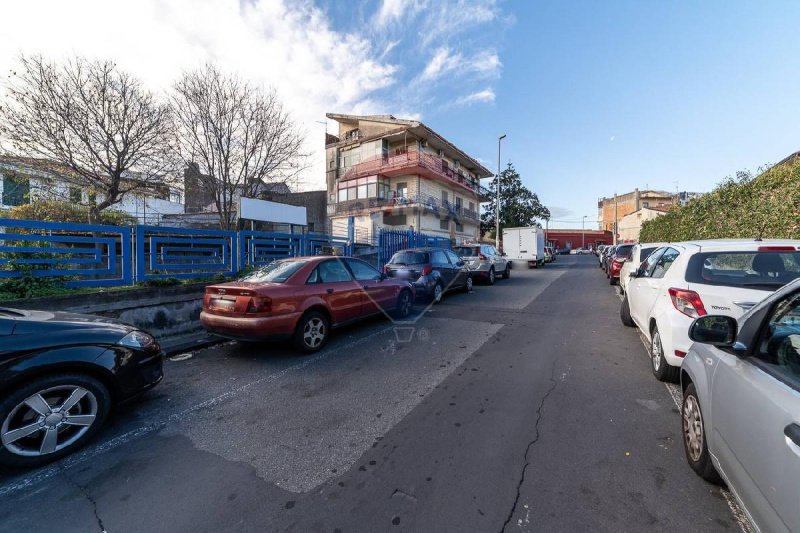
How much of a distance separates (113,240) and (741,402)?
8495 mm

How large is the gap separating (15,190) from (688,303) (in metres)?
21.0

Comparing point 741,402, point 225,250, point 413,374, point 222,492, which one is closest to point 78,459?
point 222,492

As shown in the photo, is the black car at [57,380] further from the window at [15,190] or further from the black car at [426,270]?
the window at [15,190]

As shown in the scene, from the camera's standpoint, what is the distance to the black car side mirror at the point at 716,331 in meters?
2.01

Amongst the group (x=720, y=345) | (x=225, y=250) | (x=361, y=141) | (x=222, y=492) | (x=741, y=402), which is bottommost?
(x=222, y=492)

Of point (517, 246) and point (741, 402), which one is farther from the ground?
point (517, 246)

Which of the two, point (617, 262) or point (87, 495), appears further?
point (617, 262)

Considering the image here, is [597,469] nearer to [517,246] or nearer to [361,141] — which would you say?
[517,246]

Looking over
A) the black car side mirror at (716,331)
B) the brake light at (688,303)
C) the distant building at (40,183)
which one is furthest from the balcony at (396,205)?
the black car side mirror at (716,331)

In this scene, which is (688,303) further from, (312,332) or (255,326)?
(255,326)

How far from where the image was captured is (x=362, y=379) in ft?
13.6

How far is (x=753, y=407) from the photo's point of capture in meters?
1.57

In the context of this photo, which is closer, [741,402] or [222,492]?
[741,402]

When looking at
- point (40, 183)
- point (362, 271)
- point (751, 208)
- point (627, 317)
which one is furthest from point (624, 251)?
point (40, 183)
